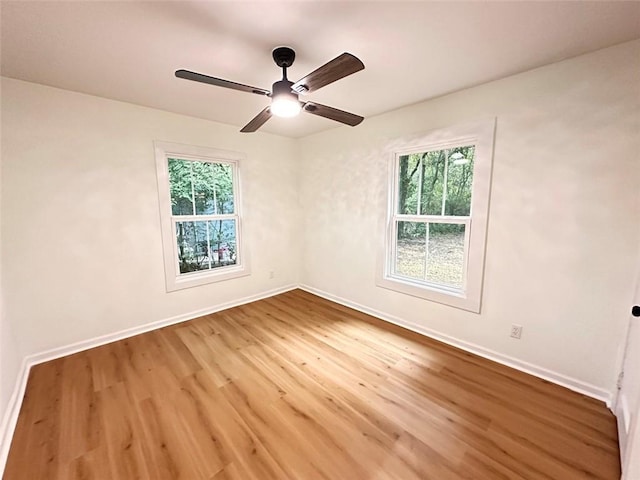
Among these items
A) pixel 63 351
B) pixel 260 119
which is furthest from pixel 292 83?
pixel 63 351

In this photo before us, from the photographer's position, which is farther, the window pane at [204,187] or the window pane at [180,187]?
the window pane at [204,187]

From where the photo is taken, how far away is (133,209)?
8.95 feet

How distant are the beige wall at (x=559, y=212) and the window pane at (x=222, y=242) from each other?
2442 millimetres

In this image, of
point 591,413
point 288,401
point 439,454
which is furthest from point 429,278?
point 288,401

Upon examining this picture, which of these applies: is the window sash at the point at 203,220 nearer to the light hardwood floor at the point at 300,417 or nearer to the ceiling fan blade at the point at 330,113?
the light hardwood floor at the point at 300,417

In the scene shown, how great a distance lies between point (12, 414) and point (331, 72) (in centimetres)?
283

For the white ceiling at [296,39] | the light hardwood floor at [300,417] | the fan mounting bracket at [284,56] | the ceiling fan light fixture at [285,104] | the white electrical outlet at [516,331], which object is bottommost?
the light hardwood floor at [300,417]

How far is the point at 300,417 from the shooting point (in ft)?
5.67

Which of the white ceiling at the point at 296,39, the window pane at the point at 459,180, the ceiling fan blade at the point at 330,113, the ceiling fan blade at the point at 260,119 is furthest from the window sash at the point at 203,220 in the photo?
the window pane at the point at 459,180

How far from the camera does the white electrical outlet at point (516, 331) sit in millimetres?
2199

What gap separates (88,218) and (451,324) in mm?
3562

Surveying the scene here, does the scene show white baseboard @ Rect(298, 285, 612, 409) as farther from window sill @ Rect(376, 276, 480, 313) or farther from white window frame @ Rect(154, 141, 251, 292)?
white window frame @ Rect(154, 141, 251, 292)

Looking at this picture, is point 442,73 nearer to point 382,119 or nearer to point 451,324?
point 382,119

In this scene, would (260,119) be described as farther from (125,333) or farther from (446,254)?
(125,333)
